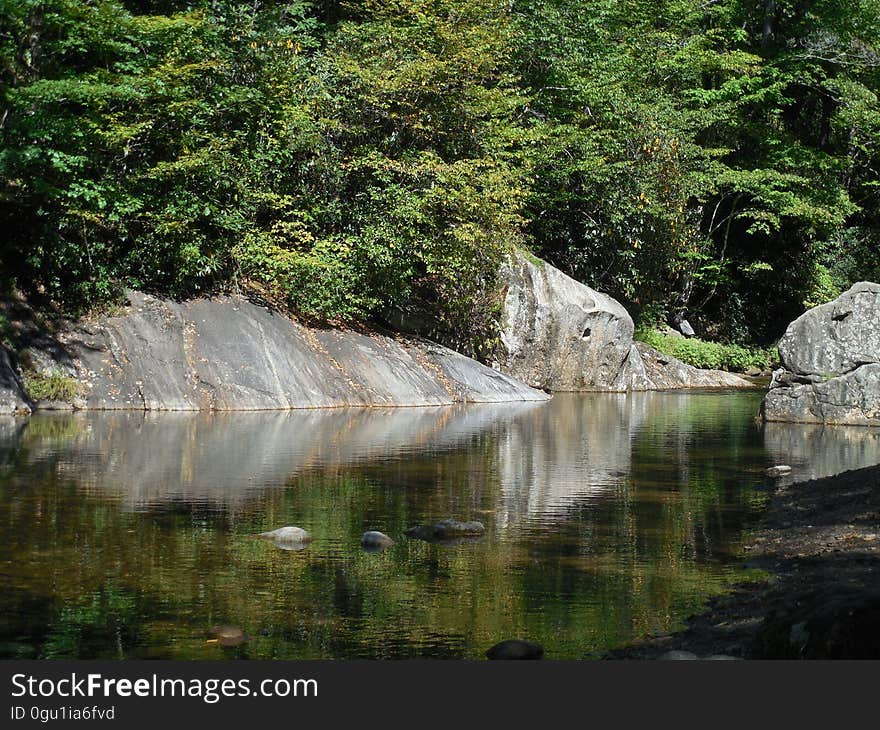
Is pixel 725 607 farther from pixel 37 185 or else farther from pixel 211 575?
pixel 37 185

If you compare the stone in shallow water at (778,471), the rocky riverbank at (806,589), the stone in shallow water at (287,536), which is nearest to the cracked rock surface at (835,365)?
the stone in shallow water at (778,471)

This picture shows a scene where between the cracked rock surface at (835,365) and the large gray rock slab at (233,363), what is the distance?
7.78m

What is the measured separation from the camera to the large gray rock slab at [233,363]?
73.6 feet

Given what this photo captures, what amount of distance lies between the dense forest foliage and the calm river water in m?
5.70

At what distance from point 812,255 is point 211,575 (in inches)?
1457

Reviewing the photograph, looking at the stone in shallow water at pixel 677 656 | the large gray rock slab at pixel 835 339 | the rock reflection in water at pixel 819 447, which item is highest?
the large gray rock slab at pixel 835 339

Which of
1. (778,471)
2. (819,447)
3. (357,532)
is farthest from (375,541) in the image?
(819,447)

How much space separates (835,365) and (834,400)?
73 centimetres

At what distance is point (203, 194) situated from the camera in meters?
25.1

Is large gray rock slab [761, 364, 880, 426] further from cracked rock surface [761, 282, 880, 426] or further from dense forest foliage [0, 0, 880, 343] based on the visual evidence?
dense forest foliage [0, 0, 880, 343]

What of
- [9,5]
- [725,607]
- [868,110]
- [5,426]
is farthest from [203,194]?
[868,110]

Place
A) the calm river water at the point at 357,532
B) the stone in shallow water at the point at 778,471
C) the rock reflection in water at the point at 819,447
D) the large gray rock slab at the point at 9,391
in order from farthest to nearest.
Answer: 1. the large gray rock slab at the point at 9,391
2. the rock reflection in water at the point at 819,447
3. the stone in shallow water at the point at 778,471
4. the calm river water at the point at 357,532

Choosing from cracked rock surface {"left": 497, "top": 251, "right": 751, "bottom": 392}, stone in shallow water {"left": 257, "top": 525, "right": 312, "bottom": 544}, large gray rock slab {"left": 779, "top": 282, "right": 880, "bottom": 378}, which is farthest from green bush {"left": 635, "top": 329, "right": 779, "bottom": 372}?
stone in shallow water {"left": 257, "top": 525, "right": 312, "bottom": 544}

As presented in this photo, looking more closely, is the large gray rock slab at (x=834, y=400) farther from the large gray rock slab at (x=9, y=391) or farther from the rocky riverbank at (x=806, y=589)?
the large gray rock slab at (x=9, y=391)
